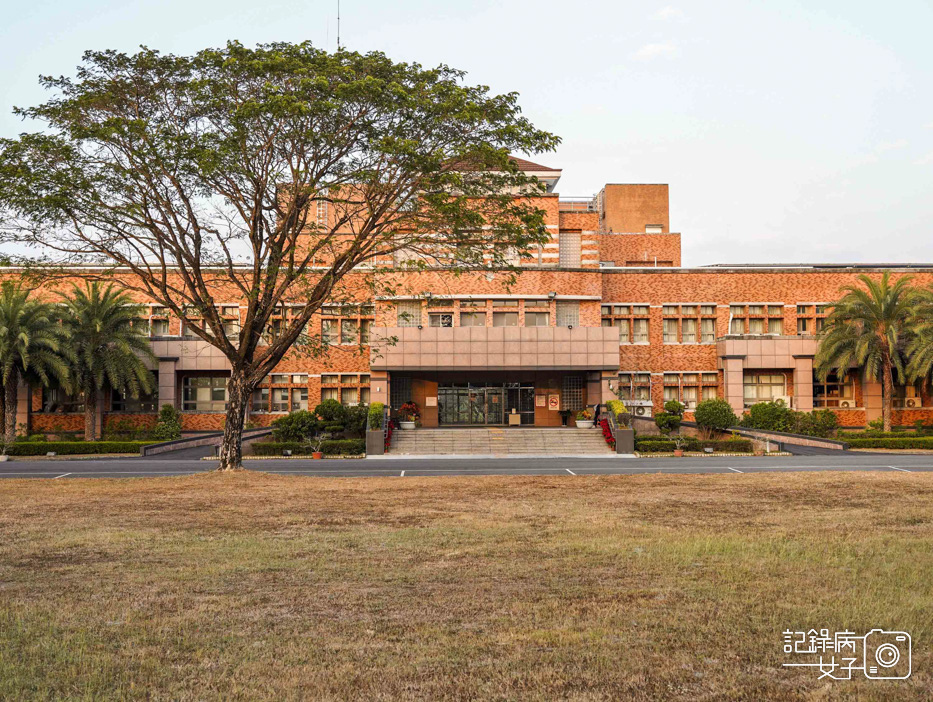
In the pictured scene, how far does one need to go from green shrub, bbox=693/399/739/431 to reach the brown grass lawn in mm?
28706

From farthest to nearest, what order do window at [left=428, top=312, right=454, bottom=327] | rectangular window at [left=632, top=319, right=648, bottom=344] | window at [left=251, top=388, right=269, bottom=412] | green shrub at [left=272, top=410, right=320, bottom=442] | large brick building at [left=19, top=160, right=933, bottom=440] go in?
1. rectangular window at [left=632, top=319, right=648, bottom=344]
2. window at [left=251, top=388, right=269, bottom=412]
3. window at [left=428, top=312, right=454, bottom=327]
4. large brick building at [left=19, top=160, right=933, bottom=440]
5. green shrub at [left=272, top=410, right=320, bottom=442]

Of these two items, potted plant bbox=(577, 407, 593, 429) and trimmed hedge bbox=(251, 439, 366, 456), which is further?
potted plant bbox=(577, 407, 593, 429)

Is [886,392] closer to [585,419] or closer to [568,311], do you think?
[585,419]

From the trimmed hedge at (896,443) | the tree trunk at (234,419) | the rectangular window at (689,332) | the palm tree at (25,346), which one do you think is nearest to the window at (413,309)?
the rectangular window at (689,332)

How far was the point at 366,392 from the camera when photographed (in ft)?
169

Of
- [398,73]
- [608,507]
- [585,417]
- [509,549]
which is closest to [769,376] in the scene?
[585,417]

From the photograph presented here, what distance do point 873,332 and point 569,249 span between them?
717 inches

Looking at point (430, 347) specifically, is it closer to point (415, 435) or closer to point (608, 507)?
point (415, 435)

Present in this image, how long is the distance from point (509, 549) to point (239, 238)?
18071mm

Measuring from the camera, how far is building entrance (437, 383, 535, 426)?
50.7 meters

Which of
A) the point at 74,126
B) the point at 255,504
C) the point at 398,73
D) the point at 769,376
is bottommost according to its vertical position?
the point at 255,504

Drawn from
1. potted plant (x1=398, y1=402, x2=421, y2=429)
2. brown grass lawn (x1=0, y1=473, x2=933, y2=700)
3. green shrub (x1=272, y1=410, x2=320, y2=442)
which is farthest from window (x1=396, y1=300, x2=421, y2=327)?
brown grass lawn (x1=0, y1=473, x2=933, y2=700)

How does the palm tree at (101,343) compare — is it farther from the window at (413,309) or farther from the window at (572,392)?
the window at (572,392)

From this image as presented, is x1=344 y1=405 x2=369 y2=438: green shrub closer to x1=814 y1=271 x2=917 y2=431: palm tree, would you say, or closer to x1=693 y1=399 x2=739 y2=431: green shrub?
x1=693 y1=399 x2=739 y2=431: green shrub
